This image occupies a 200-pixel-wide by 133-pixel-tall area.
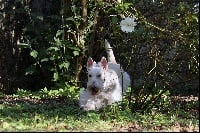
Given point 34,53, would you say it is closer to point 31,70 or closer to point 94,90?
point 31,70

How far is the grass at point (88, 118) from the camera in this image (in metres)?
5.91

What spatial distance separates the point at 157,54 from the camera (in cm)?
722

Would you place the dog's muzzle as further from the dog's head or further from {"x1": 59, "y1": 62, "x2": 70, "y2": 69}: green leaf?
{"x1": 59, "y1": 62, "x2": 70, "y2": 69}: green leaf

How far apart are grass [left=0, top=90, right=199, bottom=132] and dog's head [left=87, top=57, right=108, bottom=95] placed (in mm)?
374

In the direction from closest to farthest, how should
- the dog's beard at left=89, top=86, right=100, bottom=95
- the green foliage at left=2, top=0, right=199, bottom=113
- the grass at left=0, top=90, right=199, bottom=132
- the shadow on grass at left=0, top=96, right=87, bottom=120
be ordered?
1. the grass at left=0, top=90, right=199, bottom=132
2. the shadow on grass at left=0, top=96, right=87, bottom=120
3. the dog's beard at left=89, top=86, right=100, bottom=95
4. the green foliage at left=2, top=0, right=199, bottom=113

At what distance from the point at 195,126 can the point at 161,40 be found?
1.66 meters

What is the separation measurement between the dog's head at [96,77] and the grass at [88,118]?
37 cm

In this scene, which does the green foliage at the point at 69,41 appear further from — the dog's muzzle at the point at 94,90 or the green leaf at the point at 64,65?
the dog's muzzle at the point at 94,90

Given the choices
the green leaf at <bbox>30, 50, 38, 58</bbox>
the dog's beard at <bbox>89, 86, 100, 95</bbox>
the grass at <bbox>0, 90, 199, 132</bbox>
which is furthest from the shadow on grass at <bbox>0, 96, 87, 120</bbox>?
the green leaf at <bbox>30, 50, 38, 58</bbox>

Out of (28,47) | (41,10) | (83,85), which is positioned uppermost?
(41,10)

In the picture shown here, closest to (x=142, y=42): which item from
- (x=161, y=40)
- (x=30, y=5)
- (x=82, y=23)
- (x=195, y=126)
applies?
(x=161, y=40)

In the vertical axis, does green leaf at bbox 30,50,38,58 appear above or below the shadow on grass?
above

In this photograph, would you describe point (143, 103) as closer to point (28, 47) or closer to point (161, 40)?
point (161, 40)

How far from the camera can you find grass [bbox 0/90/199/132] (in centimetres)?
591
